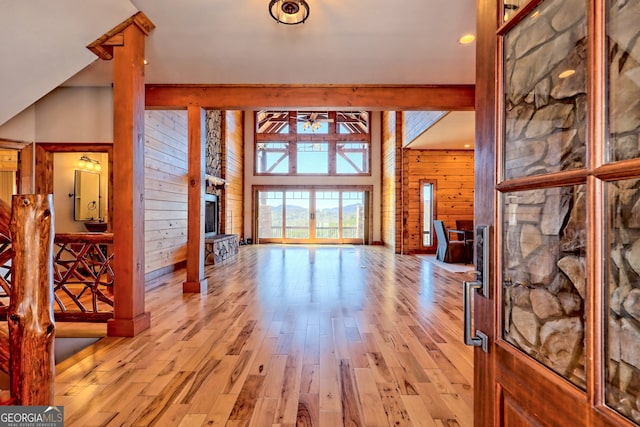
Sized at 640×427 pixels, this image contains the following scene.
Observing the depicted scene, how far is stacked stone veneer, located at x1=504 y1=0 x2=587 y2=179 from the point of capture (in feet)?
2.07

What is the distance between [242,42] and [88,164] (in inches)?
183

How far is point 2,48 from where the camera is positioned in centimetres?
252

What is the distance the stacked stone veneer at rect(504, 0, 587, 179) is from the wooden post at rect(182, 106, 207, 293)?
3965mm

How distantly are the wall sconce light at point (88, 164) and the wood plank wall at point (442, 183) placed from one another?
23.1 feet

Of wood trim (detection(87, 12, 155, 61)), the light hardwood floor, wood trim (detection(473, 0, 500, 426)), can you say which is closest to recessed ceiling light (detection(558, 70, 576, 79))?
wood trim (detection(473, 0, 500, 426))

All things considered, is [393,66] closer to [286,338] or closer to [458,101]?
[458,101]

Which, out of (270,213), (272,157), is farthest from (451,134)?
(270,213)

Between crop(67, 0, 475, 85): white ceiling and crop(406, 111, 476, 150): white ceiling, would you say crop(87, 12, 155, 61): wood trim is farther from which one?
crop(406, 111, 476, 150): white ceiling

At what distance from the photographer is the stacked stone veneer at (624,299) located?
0.54 metres

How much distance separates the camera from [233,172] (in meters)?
9.93

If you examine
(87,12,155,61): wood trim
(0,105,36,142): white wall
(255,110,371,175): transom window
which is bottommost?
(0,105,36,142): white wall

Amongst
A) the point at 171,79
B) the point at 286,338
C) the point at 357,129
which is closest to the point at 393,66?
the point at 171,79

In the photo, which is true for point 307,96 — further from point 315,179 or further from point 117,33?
point 315,179

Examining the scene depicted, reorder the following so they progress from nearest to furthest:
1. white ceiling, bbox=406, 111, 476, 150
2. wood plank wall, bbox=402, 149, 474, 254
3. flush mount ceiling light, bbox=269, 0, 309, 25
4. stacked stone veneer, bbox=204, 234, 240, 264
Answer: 1. flush mount ceiling light, bbox=269, 0, 309, 25
2. white ceiling, bbox=406, 111, 476, 150
3. stacked stone veneer, bbox=204, 234, 240, 264
4. wood plank wall, bbox=402, 149, 474, 254
